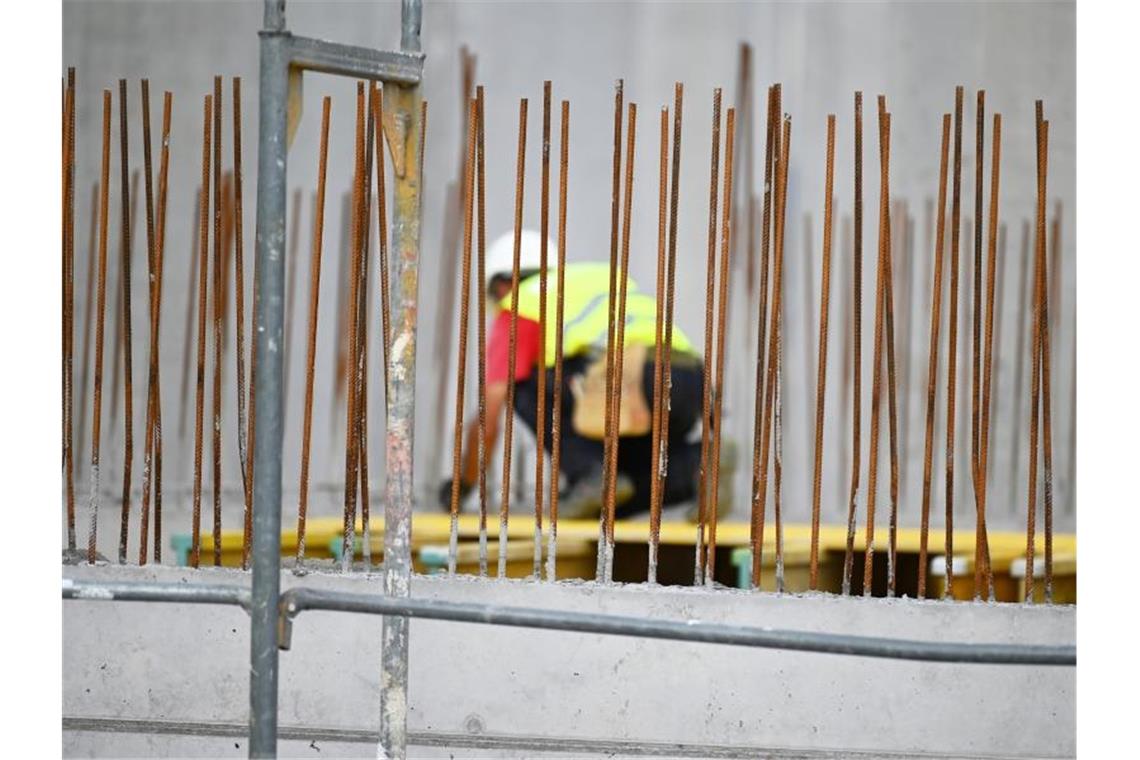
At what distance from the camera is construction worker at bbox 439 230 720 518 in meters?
6.88

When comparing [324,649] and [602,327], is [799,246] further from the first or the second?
[324,649]

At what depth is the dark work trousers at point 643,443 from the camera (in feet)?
23.5

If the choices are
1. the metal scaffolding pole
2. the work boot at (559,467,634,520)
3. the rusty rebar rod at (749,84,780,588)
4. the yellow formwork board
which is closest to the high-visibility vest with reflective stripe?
the work boot at (559,467,634,520)

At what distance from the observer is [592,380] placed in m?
7.21

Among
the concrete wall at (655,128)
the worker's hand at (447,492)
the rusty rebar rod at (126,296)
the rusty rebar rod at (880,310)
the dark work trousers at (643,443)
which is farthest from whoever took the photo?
the concrete wall at (655,128)

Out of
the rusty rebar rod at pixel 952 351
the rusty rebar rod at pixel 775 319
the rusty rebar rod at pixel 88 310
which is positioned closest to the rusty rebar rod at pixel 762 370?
the rusty rebar rod at pixel 775 319

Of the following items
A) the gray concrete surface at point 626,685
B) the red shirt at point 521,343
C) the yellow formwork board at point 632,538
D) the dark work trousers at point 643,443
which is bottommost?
the gray concrete surface at point 626,685

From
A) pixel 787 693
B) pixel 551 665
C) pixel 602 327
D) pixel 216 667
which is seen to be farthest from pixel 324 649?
pixel 602 327

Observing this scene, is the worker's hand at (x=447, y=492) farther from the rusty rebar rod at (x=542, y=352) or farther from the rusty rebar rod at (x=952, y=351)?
the rusty rebar rod at (x=952, y=351)

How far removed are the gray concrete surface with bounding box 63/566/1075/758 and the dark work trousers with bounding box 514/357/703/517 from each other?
3315 mm

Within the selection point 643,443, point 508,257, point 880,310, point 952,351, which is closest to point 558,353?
point 880,310

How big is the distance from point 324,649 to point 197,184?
6136mm

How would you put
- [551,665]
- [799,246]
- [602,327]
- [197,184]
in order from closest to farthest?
[551,665]
[602,327]
[799,246]
[197,184]

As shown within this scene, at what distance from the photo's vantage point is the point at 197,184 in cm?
955
